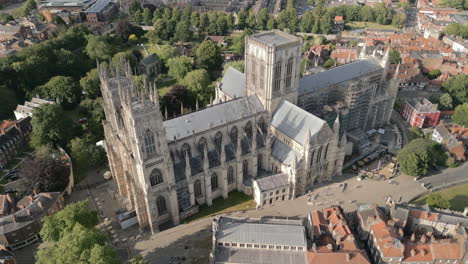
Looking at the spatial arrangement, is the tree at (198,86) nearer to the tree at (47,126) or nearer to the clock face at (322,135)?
the tree at (47,126)

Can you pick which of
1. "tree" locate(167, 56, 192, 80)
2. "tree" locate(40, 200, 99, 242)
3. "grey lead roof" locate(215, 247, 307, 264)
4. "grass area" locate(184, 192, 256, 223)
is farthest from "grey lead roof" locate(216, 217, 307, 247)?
"tree" locate(167, 56, 192, 80)

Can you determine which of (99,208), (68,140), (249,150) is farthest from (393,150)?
(68,140)

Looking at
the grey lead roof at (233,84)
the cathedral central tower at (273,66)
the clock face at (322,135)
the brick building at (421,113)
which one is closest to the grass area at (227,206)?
the clock face at (322,135)

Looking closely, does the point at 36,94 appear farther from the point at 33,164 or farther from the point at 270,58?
the point at 270,58

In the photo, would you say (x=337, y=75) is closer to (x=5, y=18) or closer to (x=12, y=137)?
(x=12, y=137)

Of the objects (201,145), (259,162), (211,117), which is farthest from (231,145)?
(259,162)

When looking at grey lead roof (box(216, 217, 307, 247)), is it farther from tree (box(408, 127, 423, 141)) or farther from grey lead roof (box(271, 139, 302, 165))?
tree (box(408, 127, 423, 141))

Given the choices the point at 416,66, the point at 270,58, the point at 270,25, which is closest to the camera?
the point at 270,58
